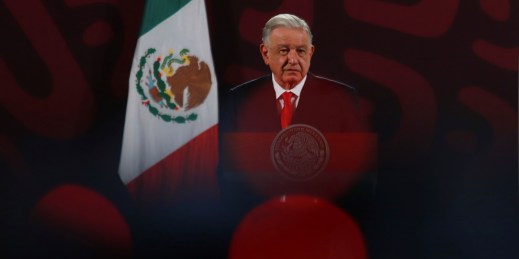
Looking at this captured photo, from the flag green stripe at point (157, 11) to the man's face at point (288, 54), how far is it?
18.6 inches

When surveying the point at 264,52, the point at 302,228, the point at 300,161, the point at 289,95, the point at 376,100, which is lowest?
the point at 302,228

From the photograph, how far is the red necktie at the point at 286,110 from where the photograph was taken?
3529 mm

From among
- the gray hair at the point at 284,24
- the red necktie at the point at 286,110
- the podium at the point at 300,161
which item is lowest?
the podium at the point at 300,161

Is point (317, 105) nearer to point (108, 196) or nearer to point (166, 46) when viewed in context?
point (166, 46)

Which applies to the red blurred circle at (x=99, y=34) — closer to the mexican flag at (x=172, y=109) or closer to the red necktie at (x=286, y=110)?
the mexican flag at (x=172, y=109)

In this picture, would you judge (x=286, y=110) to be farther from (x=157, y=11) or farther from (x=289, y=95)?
(x=157, y=11)

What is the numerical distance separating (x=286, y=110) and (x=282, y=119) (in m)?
0.05

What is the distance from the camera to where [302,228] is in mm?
3488

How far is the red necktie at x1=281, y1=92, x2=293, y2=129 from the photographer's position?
11.6 ft

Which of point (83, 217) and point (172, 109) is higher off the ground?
point (172, 109)

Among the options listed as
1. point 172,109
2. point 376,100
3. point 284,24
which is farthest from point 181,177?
point 376,100

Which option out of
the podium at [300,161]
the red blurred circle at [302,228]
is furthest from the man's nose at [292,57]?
the red blurred circle at [302,228]

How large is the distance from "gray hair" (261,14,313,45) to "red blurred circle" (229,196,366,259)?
820mm

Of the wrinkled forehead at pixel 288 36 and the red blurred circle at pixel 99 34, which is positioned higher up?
the red blurred circle at pixel 99 34
